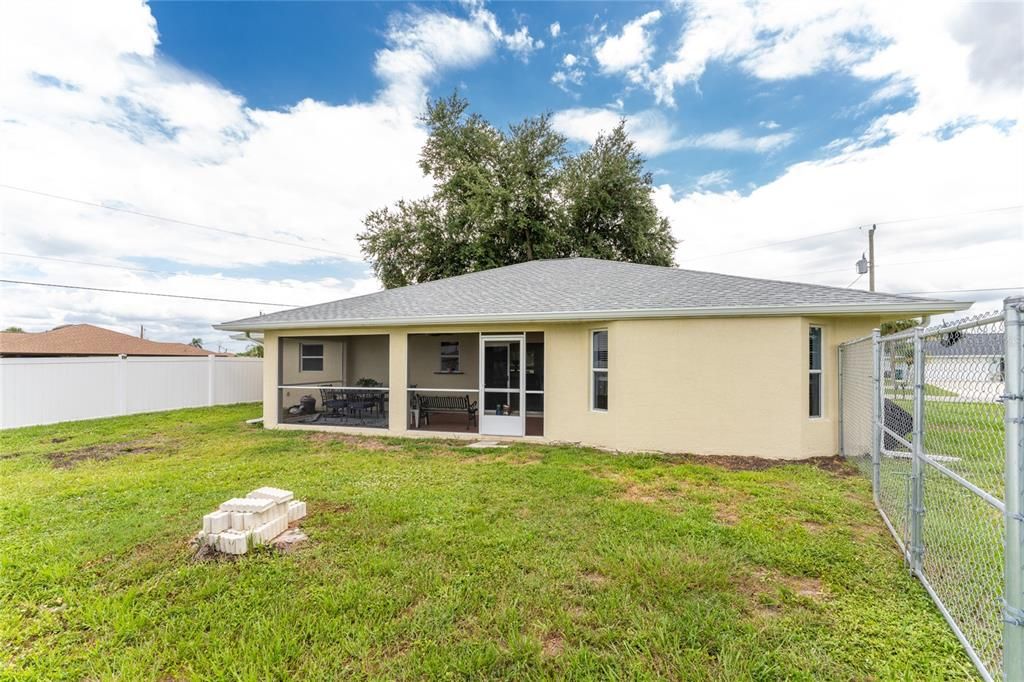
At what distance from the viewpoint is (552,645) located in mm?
2709

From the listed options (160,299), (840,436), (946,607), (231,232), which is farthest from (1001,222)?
(160,299)

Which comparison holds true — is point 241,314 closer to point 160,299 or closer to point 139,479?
point 160,299

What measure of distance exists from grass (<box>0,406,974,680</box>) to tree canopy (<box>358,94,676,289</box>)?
1749cm

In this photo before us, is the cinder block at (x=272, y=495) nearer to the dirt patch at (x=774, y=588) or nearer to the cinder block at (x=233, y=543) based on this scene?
the cinder block at (x=233, y=543)

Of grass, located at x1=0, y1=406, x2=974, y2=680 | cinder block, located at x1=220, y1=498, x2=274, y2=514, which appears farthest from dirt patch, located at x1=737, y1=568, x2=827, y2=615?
cinder block, located at x1=220, y1=498, x2=274, y2=514

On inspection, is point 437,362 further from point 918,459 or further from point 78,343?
point 78,343

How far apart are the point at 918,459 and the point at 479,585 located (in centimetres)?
352

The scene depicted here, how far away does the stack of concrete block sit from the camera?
3.99 metres

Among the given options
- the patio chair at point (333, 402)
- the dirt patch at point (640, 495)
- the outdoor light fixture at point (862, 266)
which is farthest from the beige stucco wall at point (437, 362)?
the outdoor light fixture at point (862, 266)

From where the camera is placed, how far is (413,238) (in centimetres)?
2302

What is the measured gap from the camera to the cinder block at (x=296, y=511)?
4733 millimetres

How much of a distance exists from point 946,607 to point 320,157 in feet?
57.4

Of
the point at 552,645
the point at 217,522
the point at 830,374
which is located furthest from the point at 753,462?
the point at 217,522

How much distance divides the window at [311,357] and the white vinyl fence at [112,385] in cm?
361
